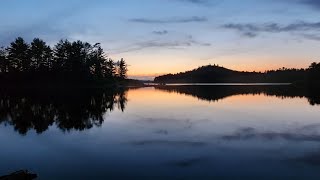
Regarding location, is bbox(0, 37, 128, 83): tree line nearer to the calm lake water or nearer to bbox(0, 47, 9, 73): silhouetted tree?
bbox(0, 47, 9, 73): silhouetted tree

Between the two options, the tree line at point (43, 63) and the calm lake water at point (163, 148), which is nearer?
the calm lake water at point (163, 148)

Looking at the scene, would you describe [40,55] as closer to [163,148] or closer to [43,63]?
[43,63]

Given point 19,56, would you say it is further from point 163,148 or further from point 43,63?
point 163,148

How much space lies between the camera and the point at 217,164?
21797 mm

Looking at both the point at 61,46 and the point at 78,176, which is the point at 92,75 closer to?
the point at 61,46

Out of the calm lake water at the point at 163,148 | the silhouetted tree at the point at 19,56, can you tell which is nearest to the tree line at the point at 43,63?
the silhouetted tree at the point at 19,56

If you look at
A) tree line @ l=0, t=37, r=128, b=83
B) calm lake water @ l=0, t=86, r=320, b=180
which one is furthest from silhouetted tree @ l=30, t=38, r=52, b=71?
calm lake water @ l=0, t=86, r=320, b=180

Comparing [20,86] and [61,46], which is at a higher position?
[61,46]

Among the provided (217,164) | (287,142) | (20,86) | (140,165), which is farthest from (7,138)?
(20,86)

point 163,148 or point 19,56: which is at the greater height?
point 19,56

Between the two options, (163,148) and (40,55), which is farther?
(40,55)

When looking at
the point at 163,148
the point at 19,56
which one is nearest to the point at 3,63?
the point at 19,56

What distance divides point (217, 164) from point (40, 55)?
131m

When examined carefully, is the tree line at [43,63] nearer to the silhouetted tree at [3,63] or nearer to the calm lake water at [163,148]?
the silhouetted tree at [3,63]
